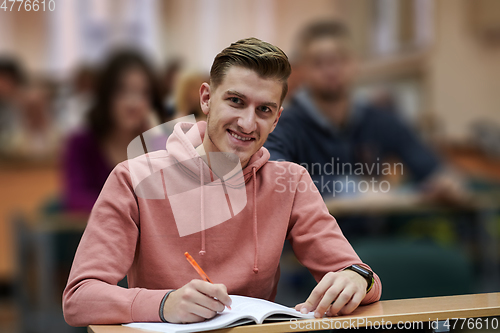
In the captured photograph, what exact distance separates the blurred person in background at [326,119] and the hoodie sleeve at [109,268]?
8.1 inches

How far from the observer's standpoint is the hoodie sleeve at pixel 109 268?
2.10ft

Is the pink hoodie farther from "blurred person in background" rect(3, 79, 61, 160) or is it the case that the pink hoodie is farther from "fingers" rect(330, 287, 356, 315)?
"blurred person in background" rect(3, 79, 61, 160)

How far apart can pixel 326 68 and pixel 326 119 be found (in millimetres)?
149

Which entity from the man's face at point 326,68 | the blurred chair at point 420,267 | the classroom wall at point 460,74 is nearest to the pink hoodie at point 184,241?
the man's face at point 326,68

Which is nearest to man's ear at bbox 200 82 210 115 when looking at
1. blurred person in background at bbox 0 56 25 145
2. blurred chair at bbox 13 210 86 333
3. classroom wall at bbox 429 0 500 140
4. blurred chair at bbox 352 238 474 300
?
blurred chair at bbox 352 238 474 300

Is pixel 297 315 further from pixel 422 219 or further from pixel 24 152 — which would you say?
pixel 24 152

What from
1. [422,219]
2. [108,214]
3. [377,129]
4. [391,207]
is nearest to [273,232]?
[108,214]

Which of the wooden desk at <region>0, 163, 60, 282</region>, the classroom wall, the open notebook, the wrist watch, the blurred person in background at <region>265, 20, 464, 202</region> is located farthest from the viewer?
the classroom wall

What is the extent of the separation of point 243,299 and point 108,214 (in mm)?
192

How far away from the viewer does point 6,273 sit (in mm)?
3469

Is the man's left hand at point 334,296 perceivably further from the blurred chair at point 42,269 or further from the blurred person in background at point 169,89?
the blurred chair at point 42,269

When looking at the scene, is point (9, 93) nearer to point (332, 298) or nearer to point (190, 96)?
point (190, 96)

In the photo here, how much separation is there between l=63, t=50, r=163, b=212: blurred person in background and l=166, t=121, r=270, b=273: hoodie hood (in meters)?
0.09

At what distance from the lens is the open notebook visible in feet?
1.99
